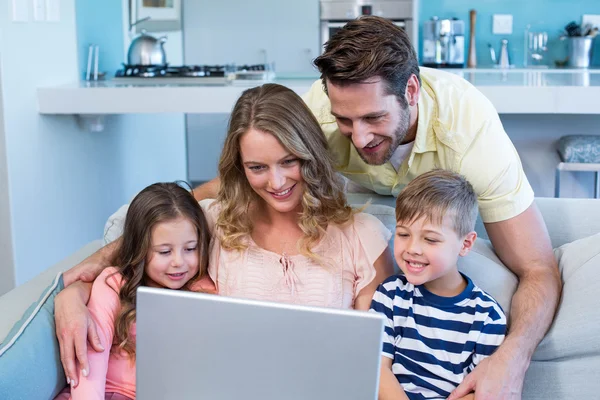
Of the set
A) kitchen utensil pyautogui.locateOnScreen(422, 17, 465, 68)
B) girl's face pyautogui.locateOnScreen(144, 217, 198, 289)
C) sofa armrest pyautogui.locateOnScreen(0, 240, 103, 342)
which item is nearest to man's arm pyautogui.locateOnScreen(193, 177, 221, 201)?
girl's face pyautogui.locateOnScreen(144, 217, 198, 289)

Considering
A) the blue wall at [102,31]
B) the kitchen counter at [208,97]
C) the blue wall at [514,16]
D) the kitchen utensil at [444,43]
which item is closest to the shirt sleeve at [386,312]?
the kitchen counter at [208,97]

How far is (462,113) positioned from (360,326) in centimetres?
99

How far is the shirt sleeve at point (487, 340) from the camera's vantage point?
5.57 feet

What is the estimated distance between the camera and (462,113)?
77.5 inches

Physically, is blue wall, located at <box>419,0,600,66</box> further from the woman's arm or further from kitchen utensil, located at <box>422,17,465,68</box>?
the woman's arm

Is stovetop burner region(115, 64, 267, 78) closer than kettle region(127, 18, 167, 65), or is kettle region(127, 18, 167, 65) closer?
stovetop burner region(115, 64, 267, 78)

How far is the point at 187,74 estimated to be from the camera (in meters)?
3.83

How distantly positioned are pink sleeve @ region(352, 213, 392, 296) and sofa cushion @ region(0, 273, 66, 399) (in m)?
0.69

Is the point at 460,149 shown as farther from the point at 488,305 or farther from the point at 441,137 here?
the point at 488,305

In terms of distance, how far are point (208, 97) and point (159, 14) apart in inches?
88.2

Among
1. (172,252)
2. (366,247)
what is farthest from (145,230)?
(366,247)

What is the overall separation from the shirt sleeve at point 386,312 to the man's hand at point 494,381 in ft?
0.58

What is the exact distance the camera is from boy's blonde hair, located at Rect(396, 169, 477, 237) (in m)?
1.68

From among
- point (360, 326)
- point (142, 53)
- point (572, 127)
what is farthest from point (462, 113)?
point (142, 53)
